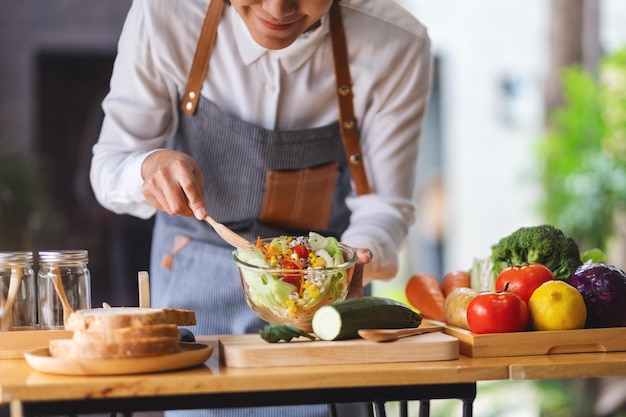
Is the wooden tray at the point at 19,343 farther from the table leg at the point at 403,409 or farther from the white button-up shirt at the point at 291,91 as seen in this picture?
the table leg at the point at 403,409

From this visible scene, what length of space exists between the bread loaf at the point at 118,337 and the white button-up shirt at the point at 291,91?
2.18 ft

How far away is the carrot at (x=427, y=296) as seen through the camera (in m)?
2.23

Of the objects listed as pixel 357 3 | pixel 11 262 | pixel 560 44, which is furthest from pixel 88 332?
pixel 560 44

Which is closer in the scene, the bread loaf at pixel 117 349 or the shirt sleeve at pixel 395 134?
the bread loaf at pixel 117 349

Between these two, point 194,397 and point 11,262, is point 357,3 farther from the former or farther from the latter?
point 194,397

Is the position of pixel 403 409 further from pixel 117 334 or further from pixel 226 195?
pixel 117 334

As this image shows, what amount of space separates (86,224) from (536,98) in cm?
470

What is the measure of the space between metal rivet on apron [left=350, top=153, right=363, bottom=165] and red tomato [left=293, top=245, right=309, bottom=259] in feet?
2.13

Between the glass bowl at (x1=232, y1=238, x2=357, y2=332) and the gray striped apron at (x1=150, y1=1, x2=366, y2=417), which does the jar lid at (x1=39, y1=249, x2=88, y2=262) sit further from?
the gray striped apron at (x1=150, y1=1, x2=366, y2=417)

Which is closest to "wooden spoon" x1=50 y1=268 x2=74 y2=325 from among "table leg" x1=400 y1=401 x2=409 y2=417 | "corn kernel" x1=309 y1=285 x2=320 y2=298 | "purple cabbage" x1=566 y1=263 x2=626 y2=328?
"corn kernel" x1=309 y1=285 x2=320 y2=298

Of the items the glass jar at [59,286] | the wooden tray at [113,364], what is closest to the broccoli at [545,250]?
the wooden tray at [113,364]

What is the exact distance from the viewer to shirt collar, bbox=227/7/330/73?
2.39m

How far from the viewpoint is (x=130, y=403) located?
1.53 m

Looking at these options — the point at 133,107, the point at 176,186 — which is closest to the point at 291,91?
the point at 133,107
